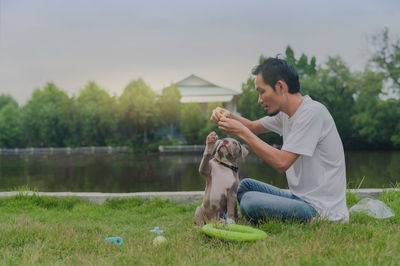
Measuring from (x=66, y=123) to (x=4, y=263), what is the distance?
29.2 meters

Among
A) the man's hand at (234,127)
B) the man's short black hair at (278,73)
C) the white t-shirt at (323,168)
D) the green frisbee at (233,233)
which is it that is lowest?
the green frisbee at (233,233)

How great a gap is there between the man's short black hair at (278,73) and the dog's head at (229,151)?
759 millimetres

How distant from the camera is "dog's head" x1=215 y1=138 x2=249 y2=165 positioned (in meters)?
3.33

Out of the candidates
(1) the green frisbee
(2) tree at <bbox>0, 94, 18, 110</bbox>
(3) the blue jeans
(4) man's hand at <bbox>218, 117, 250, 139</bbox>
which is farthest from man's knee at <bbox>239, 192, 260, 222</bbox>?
(2) tree at <bbox>0, 94, 18, 110</bbox>

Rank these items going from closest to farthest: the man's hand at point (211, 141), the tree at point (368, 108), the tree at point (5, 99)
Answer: the man's hand at point (211, 141) < the tree at point (368, 108) < the tree at point (5, 99)

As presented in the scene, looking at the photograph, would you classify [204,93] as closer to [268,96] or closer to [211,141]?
[211,141]

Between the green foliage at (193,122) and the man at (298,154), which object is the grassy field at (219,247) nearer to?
the man at (298,154)

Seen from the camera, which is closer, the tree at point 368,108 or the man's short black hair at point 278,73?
the man's short black hair at point 278,73

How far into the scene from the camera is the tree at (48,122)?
2995cm

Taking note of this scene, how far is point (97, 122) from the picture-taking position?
30219 mm

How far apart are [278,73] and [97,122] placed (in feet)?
94.7

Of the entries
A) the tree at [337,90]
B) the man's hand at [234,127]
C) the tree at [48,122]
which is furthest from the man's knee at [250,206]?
the tree at [48,122]

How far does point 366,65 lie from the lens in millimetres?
24766

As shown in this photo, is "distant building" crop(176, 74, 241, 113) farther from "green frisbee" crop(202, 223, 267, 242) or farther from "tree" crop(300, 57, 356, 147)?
"green frisbee" crop(202, 223, 267, 242)
